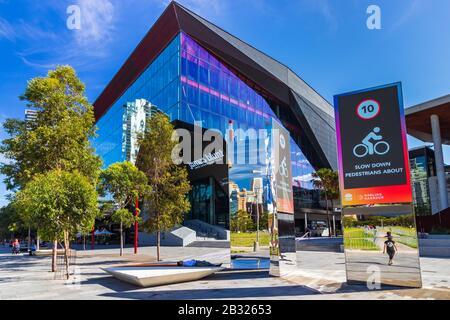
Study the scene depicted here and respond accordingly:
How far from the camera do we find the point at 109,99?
64562 millimetres

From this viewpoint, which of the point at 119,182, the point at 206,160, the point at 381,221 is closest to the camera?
the point at 381,221

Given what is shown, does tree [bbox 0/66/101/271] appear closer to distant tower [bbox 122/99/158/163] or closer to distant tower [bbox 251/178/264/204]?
distant tower [bbox 251/178/264/204]

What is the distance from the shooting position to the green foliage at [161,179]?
20375 millimetres

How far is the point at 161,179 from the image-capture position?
20.7 metres

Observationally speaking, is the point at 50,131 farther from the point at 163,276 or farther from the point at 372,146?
the point at 372,146

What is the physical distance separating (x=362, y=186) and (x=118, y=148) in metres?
51.2

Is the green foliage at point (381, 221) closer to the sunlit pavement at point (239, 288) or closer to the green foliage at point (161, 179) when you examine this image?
the sunlit pavement at point (239, 288)

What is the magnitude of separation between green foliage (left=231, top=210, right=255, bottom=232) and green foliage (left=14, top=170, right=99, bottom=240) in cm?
585

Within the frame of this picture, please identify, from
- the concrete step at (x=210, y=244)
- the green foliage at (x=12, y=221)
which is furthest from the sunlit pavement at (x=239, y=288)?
the concrete step at (x=210, y=244)

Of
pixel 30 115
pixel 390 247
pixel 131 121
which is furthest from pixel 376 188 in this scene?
pixel 131 121

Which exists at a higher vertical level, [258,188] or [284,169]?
[284,169]

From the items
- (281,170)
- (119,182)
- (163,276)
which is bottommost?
(163,276)

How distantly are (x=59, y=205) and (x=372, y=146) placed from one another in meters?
11.7
